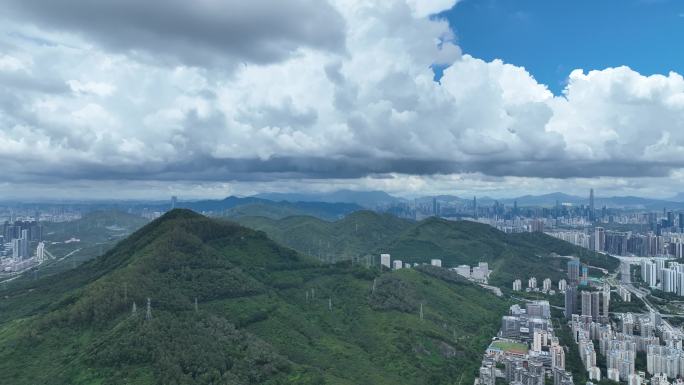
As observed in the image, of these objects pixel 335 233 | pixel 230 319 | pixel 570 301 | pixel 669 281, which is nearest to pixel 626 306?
pixel 570 301

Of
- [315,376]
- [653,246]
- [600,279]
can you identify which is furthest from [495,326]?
[653,246]

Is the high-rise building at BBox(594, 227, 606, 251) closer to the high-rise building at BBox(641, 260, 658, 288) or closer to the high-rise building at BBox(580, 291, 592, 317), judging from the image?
the high-rise building at BBox(641, 260, 658, 288)

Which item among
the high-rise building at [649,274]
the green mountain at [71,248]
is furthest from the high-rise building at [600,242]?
the green mountain at [71,248]

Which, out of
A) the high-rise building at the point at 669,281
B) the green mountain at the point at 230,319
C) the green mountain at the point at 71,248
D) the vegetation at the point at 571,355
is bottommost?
the green mountain at the point at 71,248

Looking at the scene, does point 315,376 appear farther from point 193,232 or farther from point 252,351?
point 193,232

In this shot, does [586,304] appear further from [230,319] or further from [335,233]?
[335,233]

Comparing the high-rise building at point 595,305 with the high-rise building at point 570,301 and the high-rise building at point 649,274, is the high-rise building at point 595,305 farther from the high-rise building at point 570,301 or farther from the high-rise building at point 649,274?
the high-rise building at point 649,274

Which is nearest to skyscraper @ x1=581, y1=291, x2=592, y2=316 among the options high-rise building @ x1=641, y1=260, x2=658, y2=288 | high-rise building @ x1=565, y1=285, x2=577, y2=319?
high-rise building @ x1=565, y1=285, x2=577, y2=319
